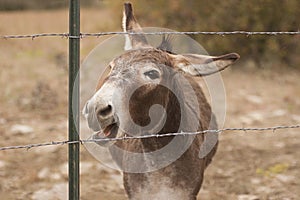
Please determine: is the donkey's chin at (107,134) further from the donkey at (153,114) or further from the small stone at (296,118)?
the small stone at (296,118)

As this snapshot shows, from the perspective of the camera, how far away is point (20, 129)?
678 centimetres

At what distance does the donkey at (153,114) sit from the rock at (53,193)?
43.6 inches

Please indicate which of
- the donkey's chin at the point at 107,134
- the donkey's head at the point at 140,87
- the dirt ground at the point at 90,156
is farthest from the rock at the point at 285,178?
the donkey's chin at the point at 107,134

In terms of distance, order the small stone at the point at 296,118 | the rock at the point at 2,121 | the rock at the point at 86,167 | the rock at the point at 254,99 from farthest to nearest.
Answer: the rock at the point at 254,99 → the small stone at the point at 296,118 → the rock at the point at 2,121 → the rock at the point at 86,167

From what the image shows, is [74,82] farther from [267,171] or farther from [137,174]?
[267,171]

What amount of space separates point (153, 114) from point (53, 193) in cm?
207

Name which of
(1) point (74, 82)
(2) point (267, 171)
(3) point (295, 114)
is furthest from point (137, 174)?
(3) point (295, 114)

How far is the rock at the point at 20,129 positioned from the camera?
6.66 metres

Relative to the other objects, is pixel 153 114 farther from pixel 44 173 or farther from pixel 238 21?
pixel 238 21

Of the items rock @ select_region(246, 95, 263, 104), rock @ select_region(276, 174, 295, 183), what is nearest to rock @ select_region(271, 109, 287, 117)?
rock @ select_region(246, 95, 263, 104)

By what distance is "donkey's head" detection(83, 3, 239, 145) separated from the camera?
2.86 m

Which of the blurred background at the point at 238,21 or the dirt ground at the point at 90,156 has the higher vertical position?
the blurred background at the point at 238,21

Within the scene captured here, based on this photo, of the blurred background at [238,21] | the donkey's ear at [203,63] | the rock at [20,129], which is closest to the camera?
the donkey's ear at [203,63]

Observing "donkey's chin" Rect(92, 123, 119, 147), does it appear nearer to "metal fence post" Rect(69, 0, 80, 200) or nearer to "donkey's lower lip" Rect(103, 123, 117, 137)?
"donkey's lower lip" Rect(103, 123, 117, 137)
